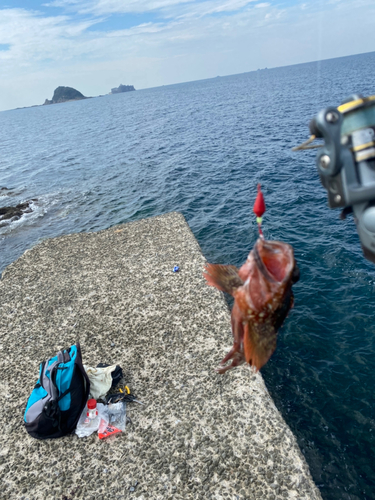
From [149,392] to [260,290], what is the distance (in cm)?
384

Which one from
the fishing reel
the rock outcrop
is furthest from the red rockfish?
the rock outcrop

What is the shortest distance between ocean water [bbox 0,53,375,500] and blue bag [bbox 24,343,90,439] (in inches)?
144

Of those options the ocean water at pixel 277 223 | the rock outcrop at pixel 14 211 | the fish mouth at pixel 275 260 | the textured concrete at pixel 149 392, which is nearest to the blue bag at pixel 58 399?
the textured concrete at pixel 149 392

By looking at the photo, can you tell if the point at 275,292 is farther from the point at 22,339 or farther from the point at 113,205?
the point at 113,205

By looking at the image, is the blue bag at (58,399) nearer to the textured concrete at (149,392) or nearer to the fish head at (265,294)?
the textured concrete at (149,392)

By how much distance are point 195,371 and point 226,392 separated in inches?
27.0

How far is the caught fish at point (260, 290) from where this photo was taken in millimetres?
2354

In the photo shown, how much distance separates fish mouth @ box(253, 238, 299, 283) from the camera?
7.62ft

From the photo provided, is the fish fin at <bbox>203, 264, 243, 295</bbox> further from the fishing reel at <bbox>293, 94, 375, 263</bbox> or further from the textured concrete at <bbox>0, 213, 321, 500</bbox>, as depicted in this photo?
the textured concrete at <bbox>0, 213, 321, 500</bbox>

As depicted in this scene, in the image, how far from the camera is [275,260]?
2441 mm

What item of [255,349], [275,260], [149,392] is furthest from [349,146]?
[149,392]

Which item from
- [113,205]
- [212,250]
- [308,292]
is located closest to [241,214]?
[212,250]

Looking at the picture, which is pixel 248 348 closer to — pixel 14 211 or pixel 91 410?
pixel 91 410

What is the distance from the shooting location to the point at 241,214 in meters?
15.4
